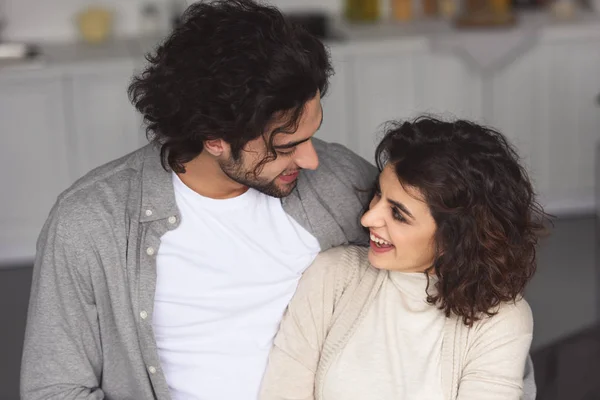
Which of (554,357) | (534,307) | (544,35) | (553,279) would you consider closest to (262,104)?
(554,357)

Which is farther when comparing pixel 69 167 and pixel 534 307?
pixel 69 167

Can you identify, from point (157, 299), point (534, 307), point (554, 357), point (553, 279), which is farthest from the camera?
point (553, 279)

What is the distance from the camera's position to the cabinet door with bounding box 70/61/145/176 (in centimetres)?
450

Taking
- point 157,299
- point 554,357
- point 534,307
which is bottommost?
point 534,307

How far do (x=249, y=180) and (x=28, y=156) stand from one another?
2.71 metres

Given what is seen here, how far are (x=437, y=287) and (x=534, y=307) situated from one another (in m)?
2.05

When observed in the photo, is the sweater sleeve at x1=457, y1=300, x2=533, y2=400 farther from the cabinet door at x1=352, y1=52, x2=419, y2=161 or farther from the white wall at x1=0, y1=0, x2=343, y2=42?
the white wall at x1=0, y1=0, x2=343, y2=42

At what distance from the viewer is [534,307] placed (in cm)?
401

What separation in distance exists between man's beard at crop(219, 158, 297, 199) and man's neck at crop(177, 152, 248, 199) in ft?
0.08

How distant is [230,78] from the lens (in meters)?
1.96

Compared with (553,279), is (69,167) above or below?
above

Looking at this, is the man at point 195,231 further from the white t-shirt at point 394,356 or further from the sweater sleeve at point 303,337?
the white t-shirt at point 394,356

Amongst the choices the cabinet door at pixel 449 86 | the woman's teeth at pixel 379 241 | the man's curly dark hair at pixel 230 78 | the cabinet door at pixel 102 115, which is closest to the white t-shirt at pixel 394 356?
the woman's teeth at pixel 379 241

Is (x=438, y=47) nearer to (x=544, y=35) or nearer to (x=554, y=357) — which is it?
(x=544, y=35)
